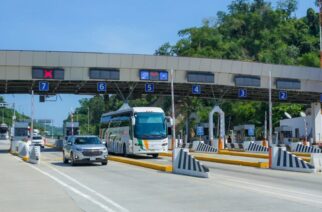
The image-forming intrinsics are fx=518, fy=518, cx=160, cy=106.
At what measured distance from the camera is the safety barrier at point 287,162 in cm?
2177

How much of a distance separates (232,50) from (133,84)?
60.8 meters

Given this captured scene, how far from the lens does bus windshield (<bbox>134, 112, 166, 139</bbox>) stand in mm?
31500

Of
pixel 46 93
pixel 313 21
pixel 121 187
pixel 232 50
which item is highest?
pixel 313 21

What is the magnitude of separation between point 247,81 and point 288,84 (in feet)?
13.8

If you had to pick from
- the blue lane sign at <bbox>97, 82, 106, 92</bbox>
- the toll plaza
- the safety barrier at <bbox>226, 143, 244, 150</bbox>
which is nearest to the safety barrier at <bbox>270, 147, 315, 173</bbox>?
Result: the toll plaza

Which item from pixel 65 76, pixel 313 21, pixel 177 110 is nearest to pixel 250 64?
pixel 65 76

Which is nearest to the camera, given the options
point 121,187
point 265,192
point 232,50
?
point 265,192

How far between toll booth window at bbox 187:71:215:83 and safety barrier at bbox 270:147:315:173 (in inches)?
806

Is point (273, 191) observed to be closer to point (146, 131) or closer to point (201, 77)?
point (146, 131)

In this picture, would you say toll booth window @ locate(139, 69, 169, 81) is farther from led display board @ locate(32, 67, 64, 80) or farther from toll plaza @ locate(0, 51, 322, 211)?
led display board @ locate(32, 67, 64, 80)

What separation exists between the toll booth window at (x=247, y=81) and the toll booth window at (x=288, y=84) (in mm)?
2061

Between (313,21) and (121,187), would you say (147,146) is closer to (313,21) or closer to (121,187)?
(121,187)

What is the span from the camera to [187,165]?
778 inches

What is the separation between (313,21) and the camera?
374ft
